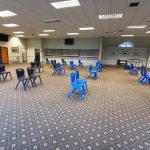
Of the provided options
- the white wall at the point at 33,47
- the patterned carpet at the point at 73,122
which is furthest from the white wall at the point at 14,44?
the patterned carpet at the point at 73,122

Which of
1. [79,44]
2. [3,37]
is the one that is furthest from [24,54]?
[79,44]

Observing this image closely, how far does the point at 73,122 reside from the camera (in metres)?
2.91

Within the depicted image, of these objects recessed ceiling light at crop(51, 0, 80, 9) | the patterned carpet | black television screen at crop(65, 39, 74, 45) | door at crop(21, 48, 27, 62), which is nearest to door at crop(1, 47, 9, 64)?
door at crop(21, 48, 27, 62)

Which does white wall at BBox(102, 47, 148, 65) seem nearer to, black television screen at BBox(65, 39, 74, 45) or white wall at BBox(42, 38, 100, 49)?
white wall at BBox(42, 38, 100, 49)

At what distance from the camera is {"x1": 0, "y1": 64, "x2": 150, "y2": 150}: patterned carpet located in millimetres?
2229

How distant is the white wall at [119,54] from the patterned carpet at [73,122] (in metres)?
12.3

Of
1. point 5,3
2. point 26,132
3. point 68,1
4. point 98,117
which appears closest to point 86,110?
point 98,117

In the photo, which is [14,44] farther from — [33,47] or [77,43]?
[77,43]

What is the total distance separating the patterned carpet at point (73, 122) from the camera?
87.7 inches

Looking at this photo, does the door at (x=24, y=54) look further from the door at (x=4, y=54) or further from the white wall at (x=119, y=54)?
the white wall at (x=119, y=54)

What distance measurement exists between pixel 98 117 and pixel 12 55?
13823mm

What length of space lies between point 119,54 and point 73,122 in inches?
578

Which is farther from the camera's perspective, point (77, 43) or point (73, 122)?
point (77, 43)

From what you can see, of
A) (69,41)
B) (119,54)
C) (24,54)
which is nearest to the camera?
(69,41)
